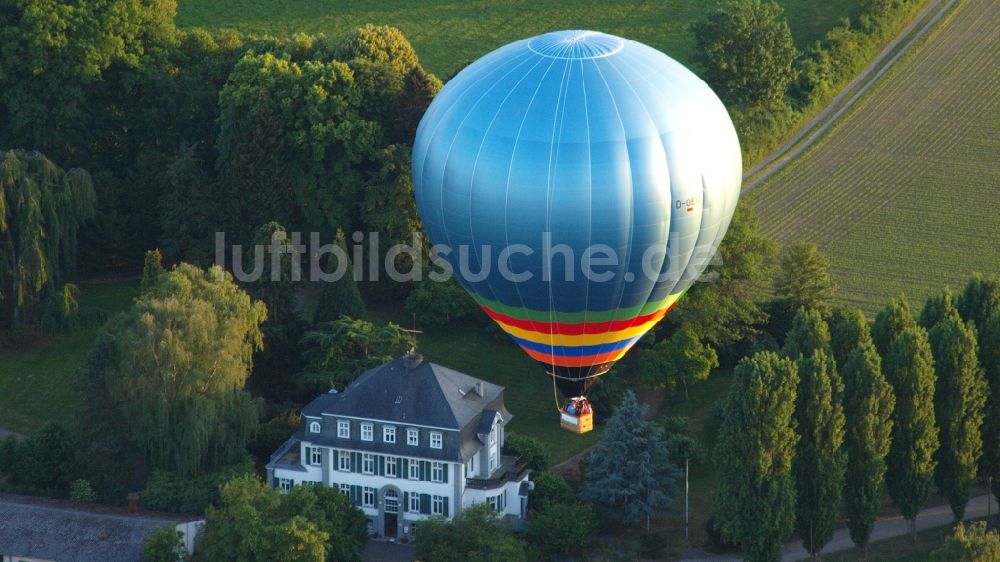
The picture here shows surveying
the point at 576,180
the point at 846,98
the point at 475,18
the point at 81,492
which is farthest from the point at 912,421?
the point at 475,18

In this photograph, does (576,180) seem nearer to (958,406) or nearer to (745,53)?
(958,406)

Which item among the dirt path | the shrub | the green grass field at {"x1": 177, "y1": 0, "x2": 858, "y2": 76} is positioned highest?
the green grass field at {"x1": 177, "y1": 0, "x2": 858, "y2": 76}

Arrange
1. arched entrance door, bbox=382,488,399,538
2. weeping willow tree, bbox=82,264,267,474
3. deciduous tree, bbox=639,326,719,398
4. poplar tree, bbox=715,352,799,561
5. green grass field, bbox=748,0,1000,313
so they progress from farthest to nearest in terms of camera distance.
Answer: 1. green grass field, bbox=748,0,1000,313
2. deciduous tree, bbox=639,326,719,398
3. weeping willow tree, bbox=82,264,267,474
4. arched entrance door, bbox=382,488,399,538
5. poplar tree, bbox=715,352,799,561

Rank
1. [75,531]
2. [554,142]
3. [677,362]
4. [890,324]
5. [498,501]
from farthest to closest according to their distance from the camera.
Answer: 1. [677,362]
2. [890,324]
3. [498,501]
4. [75,531]
5. [554,142]

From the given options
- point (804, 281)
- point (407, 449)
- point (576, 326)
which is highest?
point (804, 281)

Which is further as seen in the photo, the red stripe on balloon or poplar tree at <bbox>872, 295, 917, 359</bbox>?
poplar tree at <bbox>872, 295, 917, 359</bbox>

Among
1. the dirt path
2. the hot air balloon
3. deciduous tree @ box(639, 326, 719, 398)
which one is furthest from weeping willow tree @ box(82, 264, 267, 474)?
the dirt path

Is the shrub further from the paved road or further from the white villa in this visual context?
the paved road
